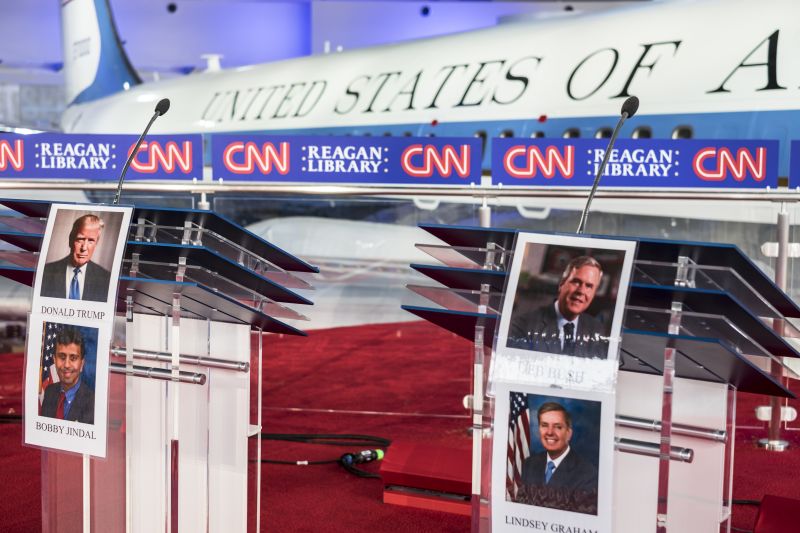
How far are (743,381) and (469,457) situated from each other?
179 centimetres

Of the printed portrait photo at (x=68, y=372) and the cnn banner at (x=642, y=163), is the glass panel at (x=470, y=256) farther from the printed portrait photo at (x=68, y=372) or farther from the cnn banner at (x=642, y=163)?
the cnn banner at (x=642, y=163)

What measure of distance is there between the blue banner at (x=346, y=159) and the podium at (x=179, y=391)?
9.95ft

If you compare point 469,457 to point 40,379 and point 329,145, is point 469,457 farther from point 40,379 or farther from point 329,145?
point 329,145

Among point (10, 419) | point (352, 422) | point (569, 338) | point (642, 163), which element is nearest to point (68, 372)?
point (569, 338)

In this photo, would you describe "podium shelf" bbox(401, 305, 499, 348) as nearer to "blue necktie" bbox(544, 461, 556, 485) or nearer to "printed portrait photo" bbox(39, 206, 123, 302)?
"blue necktie" bbox(544, 461, 556, 485)

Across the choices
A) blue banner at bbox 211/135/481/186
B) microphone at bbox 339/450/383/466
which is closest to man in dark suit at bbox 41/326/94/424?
microphone at bbox 339/450/383/466

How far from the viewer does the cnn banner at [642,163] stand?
4.71 m

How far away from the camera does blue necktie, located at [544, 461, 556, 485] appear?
1.61 meters

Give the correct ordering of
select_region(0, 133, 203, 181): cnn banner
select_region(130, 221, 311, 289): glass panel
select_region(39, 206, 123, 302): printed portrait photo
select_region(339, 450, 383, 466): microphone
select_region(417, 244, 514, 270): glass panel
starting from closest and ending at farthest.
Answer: select_region(417, 244, 514, 270): glass panel < select_region(39, 206, 123, 302): printed portrait photo < select_region(130, 221, 311, 289): glass panel < select_region(339, 450, 383, 466): microphone < select_region(0, 133, 203, 181): cnn banner

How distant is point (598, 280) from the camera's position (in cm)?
157

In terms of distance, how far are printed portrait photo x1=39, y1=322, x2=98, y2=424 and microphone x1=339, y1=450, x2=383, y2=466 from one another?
173cm

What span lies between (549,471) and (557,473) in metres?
0.01

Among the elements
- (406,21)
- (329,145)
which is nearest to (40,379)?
(329,145)

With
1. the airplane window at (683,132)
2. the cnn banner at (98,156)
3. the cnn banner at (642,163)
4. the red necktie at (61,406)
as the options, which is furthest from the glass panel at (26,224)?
the airplane window at (683,132)
